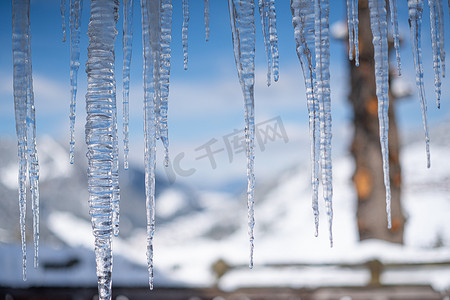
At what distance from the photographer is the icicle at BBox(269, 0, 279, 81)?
1502mm

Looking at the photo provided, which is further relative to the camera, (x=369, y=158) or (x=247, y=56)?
(x=369, y=158)

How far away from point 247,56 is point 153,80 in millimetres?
386

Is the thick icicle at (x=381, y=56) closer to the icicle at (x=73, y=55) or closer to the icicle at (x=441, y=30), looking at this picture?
the icicle at (x=441, y=30)

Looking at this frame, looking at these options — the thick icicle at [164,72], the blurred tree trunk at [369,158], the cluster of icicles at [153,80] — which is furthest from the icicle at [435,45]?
the blurred tree trunk at [369,158]

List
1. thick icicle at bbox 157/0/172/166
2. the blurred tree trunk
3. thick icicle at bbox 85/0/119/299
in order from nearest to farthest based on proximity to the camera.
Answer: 1. thick icicle at bbox 85/0/119/299
2. thick icicle at bbox 157/0/172/166
3. the blurred tree trunk

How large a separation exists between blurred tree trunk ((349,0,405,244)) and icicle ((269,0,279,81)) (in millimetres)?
3033

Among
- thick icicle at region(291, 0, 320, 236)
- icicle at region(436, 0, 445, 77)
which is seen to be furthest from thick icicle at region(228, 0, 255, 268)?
icicle at region(436, 0, 445, 77)

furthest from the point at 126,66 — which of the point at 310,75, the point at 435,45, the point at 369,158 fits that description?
the point at 369,158

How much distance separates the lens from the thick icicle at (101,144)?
141cm

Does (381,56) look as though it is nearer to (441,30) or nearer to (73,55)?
(441,30)

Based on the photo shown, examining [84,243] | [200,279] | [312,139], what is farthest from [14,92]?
[84,243]

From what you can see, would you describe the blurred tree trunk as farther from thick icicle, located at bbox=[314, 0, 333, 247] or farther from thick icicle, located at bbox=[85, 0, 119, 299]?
thick icicle, located at bbox=[85, 0, 119, 299]

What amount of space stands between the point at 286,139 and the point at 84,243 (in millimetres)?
2821

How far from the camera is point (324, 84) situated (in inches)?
58.3
